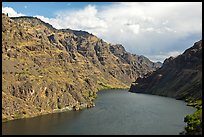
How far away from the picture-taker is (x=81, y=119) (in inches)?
4931

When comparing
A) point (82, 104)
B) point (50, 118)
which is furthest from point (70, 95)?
point (50, 118)

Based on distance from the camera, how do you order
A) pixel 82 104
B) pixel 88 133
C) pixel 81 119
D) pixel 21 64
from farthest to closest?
pixel 21 64 → pixel 82 104 → pixel 81 119 → pixel 88 133

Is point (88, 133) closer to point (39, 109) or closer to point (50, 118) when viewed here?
point (50, 118)

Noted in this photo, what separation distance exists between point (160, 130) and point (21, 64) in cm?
11096

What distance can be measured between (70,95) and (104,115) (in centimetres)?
3759

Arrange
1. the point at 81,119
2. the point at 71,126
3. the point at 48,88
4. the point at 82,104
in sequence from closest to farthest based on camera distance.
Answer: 1. the point at 71,126
2. the point at 81,119
3. the point at 48,88
4. the point at 82,104

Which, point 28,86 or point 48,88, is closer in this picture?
point 28,86

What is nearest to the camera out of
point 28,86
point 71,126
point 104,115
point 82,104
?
point 71,126

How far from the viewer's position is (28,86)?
144 meters

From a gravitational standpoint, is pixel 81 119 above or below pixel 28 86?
below

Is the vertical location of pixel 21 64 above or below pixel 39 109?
above

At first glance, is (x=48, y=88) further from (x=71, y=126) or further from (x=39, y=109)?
(x=71, y=126)

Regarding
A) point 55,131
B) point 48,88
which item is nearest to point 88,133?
point 55,131

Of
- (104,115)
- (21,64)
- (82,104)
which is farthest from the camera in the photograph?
(21,64)
